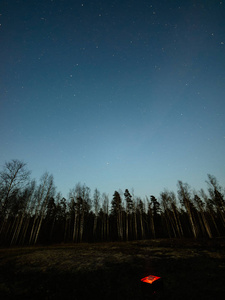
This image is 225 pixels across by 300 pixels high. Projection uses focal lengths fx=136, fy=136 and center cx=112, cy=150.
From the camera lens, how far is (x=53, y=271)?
779cm

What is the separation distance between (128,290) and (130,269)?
2.71 meters

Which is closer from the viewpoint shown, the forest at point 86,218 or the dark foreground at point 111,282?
the dark foreground at point 111,282

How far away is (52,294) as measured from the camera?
524 centimetres

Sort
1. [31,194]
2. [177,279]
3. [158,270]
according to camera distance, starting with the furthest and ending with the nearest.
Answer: [31,194] → [158,270] → [177,279]

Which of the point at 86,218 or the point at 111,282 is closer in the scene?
the point at 111,282

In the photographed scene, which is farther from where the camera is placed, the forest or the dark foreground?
the forest

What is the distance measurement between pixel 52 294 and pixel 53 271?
309 cm

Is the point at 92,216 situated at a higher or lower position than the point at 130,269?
higher

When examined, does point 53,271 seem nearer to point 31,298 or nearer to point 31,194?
point 31,298

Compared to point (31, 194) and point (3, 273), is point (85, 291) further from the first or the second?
point (31, 194)

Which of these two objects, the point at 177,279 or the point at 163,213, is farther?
the point at 163,213

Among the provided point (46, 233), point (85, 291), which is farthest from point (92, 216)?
point (85, 291)

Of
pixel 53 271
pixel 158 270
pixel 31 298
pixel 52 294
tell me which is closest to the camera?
pixel 31 298

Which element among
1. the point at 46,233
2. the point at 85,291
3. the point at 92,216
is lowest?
the point at 85,291
